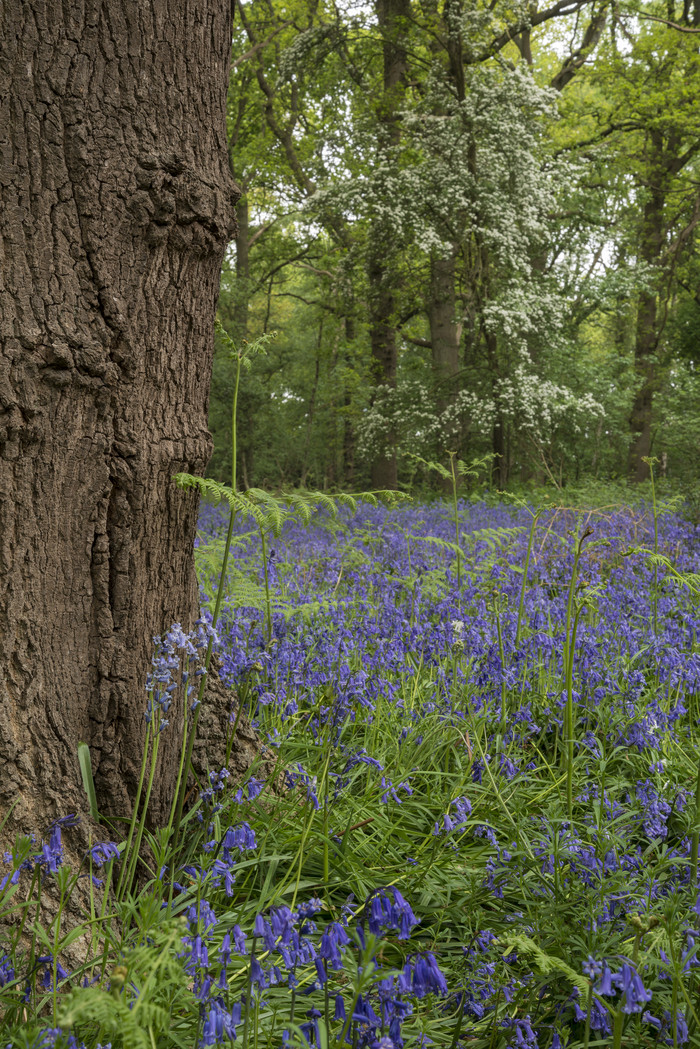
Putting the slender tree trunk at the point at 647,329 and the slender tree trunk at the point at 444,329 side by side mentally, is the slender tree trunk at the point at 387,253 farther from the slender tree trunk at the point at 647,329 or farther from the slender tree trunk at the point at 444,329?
the slender tree trunk at the point at 647,329

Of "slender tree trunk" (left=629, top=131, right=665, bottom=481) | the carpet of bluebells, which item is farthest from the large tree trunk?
"slender tree trunk" (left=629, top=131, right=665, bottom=481)

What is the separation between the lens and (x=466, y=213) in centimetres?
1294

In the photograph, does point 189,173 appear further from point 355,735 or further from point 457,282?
point 457,282

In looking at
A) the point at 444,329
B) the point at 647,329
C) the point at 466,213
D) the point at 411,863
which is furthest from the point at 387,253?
the point at 411,863

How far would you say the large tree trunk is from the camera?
2.00 m

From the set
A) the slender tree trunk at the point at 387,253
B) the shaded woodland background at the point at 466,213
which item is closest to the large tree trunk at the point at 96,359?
the shaded woodland background at the point at 466,213

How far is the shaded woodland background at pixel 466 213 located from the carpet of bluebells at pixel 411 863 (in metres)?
8.91

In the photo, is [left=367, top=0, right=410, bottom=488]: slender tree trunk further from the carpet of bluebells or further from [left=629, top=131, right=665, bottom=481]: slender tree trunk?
the carpet of bluebells

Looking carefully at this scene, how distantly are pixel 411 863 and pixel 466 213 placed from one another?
41.7 feet

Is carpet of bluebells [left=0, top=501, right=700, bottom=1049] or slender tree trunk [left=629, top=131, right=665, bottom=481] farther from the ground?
slender tree trunk [left=629, top=131, right=665, bottom=481]

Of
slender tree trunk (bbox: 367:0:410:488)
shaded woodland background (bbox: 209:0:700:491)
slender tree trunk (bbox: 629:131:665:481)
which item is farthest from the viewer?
slender tree trunk (bbox: 629:131:665:481)

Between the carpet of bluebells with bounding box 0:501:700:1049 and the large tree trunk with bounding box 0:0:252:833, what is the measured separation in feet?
0.71

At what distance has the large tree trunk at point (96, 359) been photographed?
200 cm

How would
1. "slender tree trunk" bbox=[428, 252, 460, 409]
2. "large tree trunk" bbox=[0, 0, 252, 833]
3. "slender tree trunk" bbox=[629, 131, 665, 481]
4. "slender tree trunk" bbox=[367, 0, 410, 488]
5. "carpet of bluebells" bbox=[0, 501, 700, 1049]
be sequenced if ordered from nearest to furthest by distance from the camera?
"carpet of bluebells" bbox=[0, 501, 700, 1049] < "large tree trunk" bbox=[0, 0, 252, 833] < "slender tree trunk" bbox=[367, 0, 410, 488] < "slender tree trunk" bbox=[428, 252, 460, 409] < "slender tree trunk" bbox=[629, 131, 665, 481]
